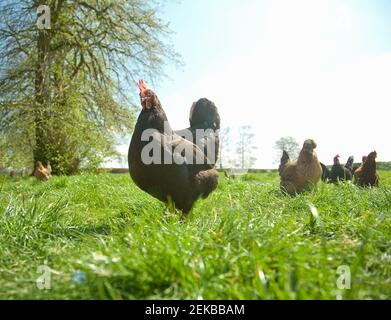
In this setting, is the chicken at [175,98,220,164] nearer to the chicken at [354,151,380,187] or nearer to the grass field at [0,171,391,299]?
the grass field at [0,171,391,299]

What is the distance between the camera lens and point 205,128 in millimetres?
4805

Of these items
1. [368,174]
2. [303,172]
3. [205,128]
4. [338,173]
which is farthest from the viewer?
[338,173]

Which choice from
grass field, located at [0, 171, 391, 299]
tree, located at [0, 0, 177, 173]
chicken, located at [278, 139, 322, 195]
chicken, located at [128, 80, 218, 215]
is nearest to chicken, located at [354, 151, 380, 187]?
chicken, located at [278, 139, 322, 195]

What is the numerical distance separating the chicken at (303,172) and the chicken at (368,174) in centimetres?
170

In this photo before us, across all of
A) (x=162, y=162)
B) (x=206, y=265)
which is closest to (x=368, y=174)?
(x=162, y=162)

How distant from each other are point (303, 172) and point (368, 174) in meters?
2.31

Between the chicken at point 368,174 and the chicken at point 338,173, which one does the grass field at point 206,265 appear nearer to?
the chicken at point 368,174

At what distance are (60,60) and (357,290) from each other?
15.8 meters

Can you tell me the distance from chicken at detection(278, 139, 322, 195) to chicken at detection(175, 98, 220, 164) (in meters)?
2.08

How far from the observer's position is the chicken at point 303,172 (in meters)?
5.93

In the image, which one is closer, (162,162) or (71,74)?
(162,162)

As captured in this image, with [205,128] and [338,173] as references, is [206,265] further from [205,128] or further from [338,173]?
[338,173]

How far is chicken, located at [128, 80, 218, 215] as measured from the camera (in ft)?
10.8
